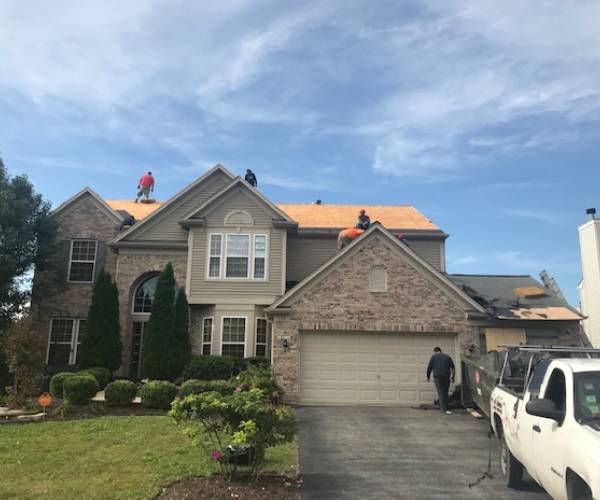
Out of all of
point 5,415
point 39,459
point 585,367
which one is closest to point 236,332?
point 5,415

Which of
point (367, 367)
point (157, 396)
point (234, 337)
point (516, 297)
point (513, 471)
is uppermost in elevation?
point (516, 297)

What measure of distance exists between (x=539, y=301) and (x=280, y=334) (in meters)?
9.12

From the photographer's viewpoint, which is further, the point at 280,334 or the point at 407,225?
the point at 407,225

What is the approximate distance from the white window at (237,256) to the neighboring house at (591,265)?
1241 cm

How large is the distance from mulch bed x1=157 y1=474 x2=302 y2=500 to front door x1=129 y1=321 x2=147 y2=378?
13782 millimetres

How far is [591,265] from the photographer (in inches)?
733

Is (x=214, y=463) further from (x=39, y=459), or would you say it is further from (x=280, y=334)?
(x=280, y=334)

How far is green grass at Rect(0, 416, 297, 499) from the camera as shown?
7082mm

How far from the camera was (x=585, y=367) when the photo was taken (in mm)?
5441

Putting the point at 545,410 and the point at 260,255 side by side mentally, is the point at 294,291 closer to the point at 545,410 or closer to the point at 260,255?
the point at 260,255

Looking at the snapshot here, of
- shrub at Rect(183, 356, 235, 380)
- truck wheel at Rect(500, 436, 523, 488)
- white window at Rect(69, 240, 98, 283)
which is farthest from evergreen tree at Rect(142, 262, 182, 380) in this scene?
truck wheel at Rect(500, 436, 523, 488)

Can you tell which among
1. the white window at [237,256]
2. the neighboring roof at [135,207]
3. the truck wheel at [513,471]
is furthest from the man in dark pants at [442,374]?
the neighboring roof at [135,207]

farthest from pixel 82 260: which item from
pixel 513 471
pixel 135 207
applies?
pixel 513 471

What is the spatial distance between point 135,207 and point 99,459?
17.2m
